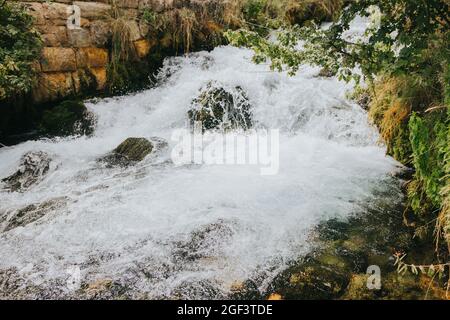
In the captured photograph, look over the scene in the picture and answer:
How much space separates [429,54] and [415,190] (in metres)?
1.33

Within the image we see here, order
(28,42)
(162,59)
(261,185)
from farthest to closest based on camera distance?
1. (162,59)
2. (28,42)
3. (261,185)

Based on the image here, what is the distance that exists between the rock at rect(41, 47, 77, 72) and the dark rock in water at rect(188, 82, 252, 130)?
258 cm

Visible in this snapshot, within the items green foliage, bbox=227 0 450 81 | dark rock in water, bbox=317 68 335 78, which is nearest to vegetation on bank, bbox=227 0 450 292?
green foliage, bbox=227 0 450 81

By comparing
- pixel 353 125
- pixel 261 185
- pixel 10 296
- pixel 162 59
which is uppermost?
pixel 162 59

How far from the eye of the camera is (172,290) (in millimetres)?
2984

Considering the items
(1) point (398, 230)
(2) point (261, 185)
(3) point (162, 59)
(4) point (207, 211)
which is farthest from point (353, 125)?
(3) point (162, 59)

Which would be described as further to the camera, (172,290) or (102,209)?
(102,209)

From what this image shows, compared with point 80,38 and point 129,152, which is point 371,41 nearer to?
point 129,152

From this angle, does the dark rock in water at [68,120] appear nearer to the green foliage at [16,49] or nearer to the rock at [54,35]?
the green foliage at [16,49]

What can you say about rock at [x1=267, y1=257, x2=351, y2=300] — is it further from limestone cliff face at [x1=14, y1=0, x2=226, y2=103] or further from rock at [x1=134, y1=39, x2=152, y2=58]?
rock at [x1=134, y1=39, x2=152, y2=58]

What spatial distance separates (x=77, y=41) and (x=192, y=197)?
191 inches

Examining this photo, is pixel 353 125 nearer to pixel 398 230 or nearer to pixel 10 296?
pixel 398 230

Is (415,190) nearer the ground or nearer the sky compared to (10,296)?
nearer the sky

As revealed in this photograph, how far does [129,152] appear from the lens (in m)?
5.98
